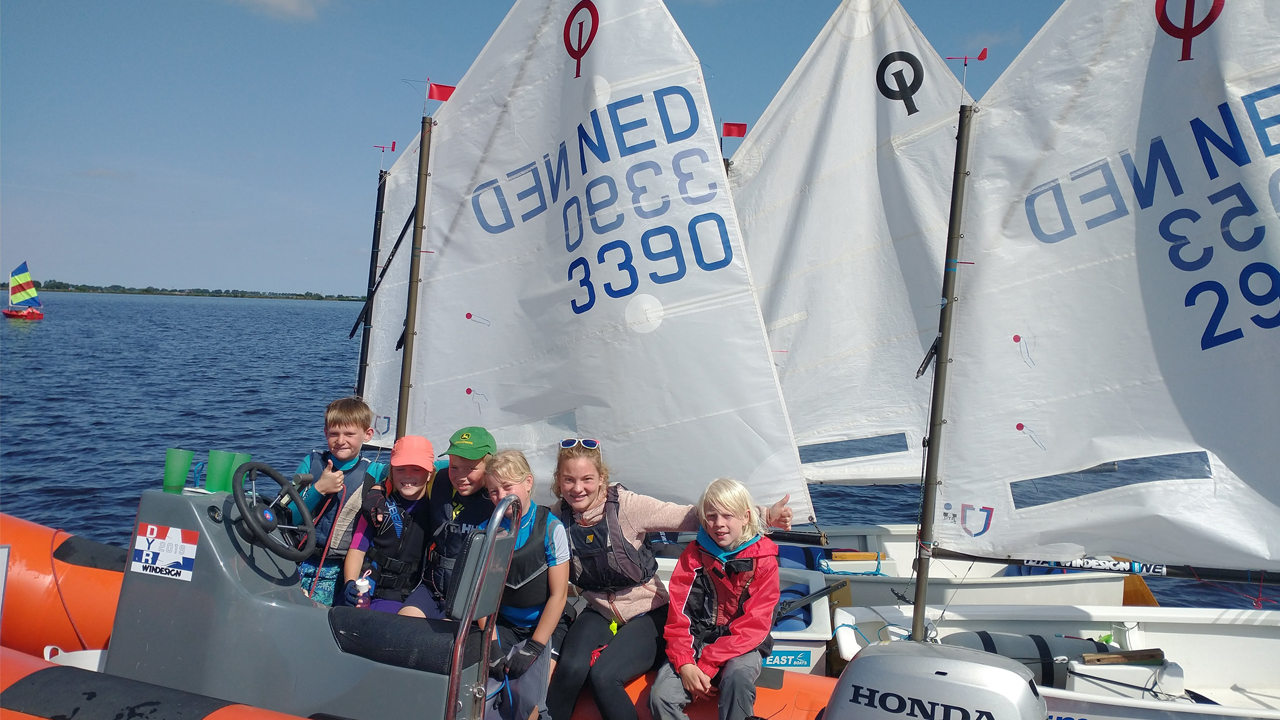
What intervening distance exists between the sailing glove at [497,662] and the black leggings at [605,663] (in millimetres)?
361

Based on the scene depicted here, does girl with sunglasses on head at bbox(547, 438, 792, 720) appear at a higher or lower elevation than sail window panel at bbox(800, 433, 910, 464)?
lower

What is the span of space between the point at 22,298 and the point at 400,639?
59.7 metres

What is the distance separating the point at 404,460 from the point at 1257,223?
13.9 ft

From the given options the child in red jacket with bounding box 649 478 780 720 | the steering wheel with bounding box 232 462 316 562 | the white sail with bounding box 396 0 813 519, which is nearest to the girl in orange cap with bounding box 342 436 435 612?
the steering wheel with bounding box 232 462 316 562

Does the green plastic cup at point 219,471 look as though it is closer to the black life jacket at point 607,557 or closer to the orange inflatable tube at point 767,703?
the black life jacket at point 607,557

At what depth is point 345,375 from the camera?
96.9ft

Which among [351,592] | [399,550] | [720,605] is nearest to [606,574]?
[720,605]

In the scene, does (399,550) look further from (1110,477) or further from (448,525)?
(1110,477)

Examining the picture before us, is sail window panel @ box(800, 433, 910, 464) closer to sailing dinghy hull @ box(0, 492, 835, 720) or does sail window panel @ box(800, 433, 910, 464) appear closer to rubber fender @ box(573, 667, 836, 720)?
rubber fender @ box(573, 667, 836, 720)

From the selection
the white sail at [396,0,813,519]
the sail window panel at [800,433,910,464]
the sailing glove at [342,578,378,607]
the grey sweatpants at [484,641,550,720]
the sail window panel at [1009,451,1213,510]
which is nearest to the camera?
the grey sweatpants at [484,641,550,720]

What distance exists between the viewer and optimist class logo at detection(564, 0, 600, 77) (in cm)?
532

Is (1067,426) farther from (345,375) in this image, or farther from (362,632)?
(345,375)

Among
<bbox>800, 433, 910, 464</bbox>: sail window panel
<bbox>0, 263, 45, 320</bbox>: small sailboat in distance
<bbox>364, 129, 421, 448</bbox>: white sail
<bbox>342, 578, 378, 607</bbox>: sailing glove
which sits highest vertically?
<bbox>0, 263, 45, 320</bbox>: small sailboat in distance

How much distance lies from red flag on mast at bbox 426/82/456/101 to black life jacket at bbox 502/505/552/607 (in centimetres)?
346
